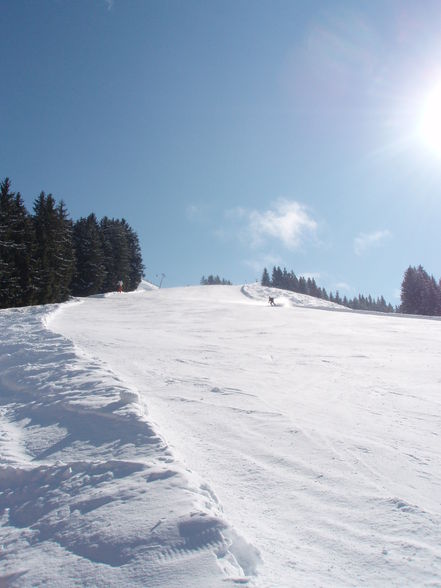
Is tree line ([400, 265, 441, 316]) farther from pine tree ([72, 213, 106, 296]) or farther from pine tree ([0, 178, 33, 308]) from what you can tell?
pine tree ([0, 178, 33, 308])

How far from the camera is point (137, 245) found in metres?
60.6

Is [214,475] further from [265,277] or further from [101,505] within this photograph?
[265,277]

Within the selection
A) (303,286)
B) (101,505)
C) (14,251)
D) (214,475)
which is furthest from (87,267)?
(303,286)

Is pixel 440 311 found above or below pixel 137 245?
below

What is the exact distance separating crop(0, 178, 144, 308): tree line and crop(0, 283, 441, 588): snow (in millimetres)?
21646

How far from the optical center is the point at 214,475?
3707 millimetres

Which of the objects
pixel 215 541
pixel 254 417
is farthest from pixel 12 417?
pixel 215 541

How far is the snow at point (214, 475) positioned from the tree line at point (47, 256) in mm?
21646

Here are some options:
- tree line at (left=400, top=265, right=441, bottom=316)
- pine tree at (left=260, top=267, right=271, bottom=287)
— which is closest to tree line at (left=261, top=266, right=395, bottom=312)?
pine tree at (left=260, top=267, right=271, bottom=287)

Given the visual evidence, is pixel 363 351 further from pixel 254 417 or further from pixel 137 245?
pixel 137 245

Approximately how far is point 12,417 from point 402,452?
5.07 meters

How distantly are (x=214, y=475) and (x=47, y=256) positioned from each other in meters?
31.9

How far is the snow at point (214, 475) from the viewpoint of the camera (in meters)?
2.47

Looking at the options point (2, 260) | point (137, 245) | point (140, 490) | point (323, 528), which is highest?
point (137, 245)
